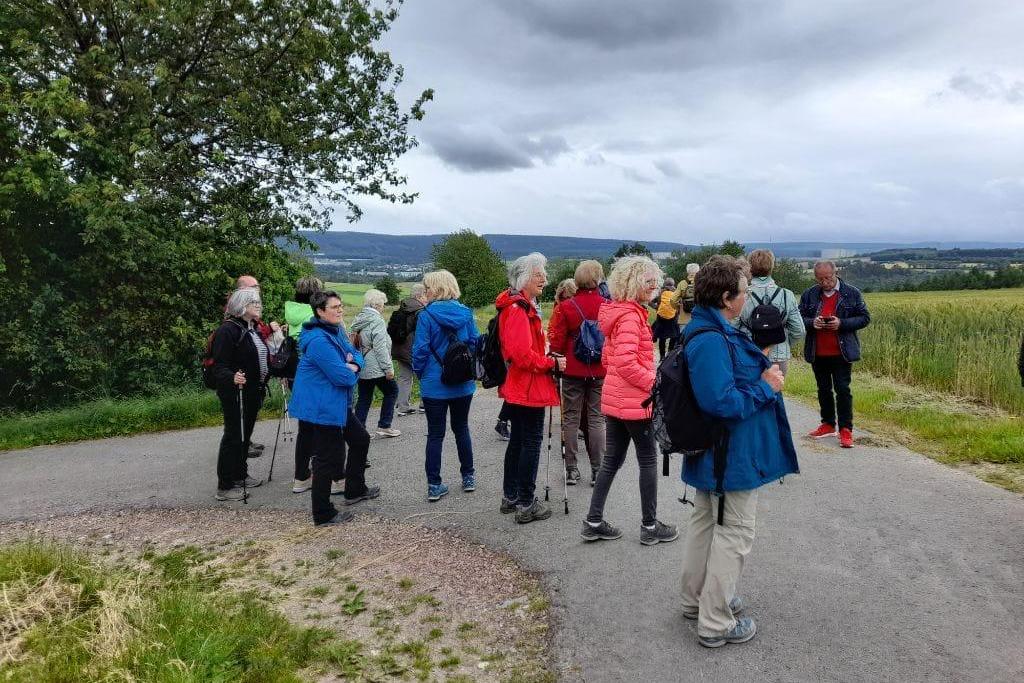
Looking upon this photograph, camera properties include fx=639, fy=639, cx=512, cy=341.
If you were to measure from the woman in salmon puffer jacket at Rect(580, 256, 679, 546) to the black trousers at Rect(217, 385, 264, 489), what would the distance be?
3.47 m

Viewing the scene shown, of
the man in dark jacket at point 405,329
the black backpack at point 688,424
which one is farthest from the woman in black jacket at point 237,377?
the black backpack at point 688,424

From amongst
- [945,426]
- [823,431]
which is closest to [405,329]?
[823,431]

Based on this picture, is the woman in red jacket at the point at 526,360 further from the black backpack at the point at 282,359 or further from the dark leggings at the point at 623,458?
the black backpack at the point at 282,359

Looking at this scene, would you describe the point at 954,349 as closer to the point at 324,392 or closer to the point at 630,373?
the point at 630,373

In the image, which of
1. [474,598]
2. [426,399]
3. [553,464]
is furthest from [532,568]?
[553,464]

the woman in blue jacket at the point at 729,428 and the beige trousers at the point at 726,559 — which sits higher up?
the woman in blue jacket at the point at 729,428

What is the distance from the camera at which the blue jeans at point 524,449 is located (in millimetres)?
5051

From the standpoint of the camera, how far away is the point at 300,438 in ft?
20.5

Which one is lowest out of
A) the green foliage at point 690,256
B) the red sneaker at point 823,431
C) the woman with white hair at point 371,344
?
the red sneaker at point 823,431

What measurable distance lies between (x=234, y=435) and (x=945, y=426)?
805 cm

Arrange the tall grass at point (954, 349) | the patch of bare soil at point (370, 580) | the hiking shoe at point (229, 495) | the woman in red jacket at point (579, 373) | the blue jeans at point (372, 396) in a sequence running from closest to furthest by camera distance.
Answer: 1. the patch of bare soil at point (370, 580)
2. the woman in red jacket at point (579, 373)
3. the hiking shoe at point (229, 495)
4. the blue jeans at point (372, 396)
5. the tall grass at point (954, 349)

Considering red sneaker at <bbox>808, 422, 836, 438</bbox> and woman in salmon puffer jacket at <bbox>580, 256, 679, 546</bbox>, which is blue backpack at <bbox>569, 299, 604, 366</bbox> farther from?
red sneaker at <bbox>808, 422, 836, 438</bbox>

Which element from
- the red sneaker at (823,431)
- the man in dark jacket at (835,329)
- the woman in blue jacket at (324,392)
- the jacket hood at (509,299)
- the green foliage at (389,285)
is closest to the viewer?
the jacket hood at (509,299)

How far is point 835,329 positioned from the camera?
6973mm
